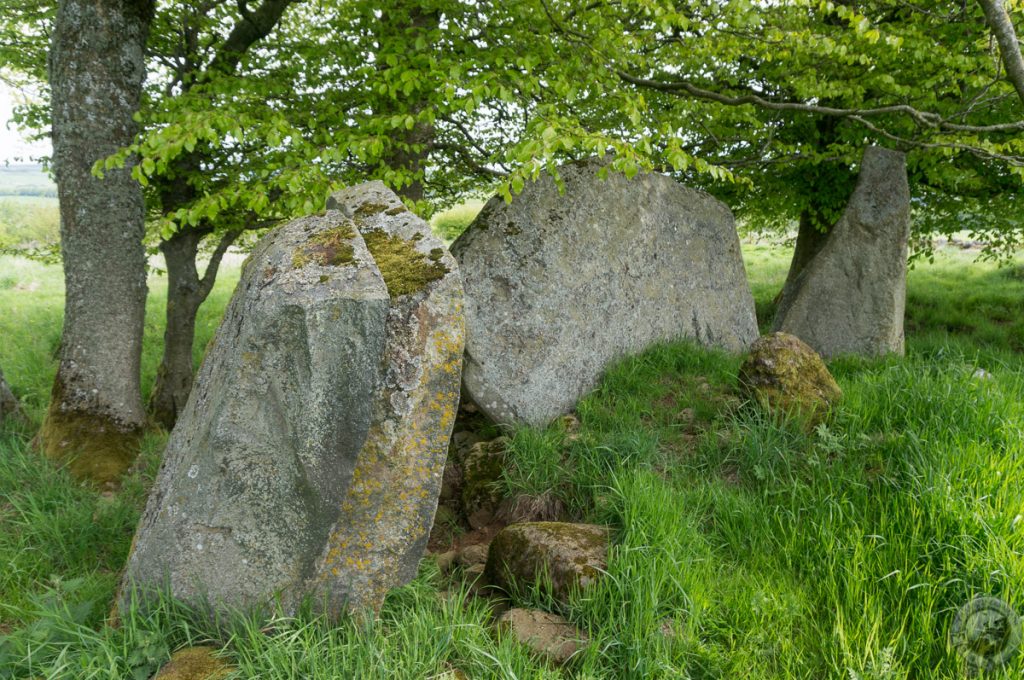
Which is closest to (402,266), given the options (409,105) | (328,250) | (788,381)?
(328,250)

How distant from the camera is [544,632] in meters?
3.33

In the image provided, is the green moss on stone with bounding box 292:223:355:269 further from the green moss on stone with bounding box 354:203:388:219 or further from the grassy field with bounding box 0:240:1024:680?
the grassy field with bounding box 0:240:1024:680

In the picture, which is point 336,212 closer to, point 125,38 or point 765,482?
point 765,482

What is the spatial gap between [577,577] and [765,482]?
5.86ft

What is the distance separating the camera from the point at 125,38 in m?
6.28

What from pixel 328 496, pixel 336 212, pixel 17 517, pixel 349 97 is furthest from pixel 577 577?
pixel 349 97

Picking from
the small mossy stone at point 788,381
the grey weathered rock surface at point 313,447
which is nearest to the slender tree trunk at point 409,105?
the grey weathered rock surface at point 313,447

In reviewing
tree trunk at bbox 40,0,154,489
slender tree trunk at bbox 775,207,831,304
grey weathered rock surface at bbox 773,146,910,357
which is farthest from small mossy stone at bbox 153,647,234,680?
slender tree trunk at bbox 775,207,831,304

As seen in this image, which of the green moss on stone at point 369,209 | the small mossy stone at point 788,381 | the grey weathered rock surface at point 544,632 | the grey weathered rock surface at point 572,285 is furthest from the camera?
the grey weathered rock surface at point 572,285

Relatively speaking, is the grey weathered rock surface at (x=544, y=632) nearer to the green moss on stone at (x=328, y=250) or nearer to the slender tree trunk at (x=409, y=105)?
the green moss on stone at (x=328, y=250)

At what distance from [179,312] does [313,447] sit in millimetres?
6328

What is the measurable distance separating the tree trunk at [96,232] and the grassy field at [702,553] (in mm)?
529

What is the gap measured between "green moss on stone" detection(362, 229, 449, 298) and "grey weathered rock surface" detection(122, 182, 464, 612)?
59 millimetres

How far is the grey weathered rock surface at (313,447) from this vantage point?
320 centimetres
